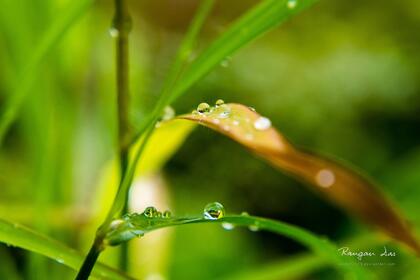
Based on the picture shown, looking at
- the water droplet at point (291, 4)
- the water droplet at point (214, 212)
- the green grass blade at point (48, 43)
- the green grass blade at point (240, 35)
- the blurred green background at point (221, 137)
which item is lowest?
the water droplet at point (214, 212)

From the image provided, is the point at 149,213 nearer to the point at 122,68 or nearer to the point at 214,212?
the point at 214,212

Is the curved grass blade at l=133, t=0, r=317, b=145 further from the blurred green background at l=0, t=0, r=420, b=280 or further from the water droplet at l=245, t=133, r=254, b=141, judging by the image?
the blurred green background at l=0, t=0, r=420, b=280

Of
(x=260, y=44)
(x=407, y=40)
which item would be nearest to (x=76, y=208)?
(x=260, y=44)

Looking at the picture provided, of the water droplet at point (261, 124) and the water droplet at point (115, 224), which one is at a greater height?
the water droplet at point (261, 124)

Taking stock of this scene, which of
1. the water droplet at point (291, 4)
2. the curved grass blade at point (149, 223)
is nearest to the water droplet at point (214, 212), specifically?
the curved grass blade at point (149, 223)

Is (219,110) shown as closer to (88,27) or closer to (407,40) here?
(88,27)

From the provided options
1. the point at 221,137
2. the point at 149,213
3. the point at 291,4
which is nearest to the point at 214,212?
the point at 149,213

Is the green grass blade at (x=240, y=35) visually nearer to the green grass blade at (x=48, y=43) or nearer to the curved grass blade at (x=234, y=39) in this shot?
the curved grass blade at (x=234, y=39)
